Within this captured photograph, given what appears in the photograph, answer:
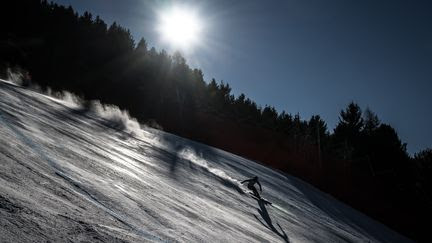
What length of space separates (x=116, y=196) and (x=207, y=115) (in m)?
38.8

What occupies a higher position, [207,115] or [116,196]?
[207,115]

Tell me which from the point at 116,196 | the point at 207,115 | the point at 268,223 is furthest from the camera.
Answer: the point at 207,115

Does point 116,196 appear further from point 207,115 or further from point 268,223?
point 207,115

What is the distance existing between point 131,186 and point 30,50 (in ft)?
139

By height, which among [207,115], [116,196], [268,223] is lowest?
[268,223]

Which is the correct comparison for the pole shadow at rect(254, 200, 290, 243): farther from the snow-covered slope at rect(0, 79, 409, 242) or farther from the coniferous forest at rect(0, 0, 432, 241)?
the coniferous forest at rect(0, 0, 432, 241)

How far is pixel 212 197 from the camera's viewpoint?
10023mm

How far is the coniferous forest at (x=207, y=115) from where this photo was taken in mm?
33875

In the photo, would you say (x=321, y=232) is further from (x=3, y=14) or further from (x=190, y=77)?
(x=3, y=14)


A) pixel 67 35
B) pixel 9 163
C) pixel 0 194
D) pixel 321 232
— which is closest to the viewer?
pixel 0 194

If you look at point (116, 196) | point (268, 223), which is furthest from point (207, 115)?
point (116, 196)

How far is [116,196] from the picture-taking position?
5.69 m

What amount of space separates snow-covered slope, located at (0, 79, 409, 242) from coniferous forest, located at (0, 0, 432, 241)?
64.3ft

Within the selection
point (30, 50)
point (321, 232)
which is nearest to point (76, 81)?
point (30, 50)
